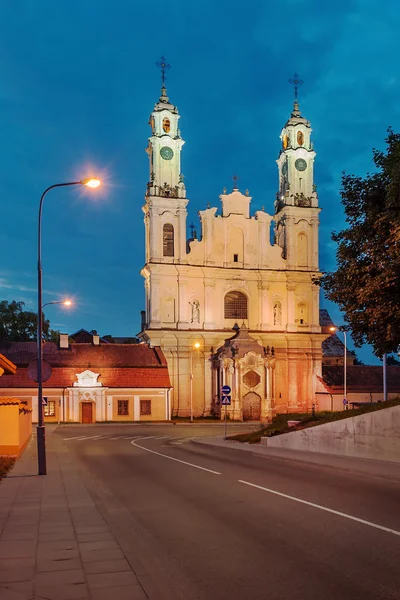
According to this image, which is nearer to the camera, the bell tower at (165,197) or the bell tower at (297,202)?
the bell tower at (165,197)

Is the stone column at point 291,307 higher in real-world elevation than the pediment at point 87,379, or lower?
higher

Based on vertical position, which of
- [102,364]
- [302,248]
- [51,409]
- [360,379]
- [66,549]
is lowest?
[51,409]

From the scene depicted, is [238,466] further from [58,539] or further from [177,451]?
[58,539]

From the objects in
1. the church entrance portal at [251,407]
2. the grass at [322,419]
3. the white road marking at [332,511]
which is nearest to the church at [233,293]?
the church entrance portal at [251,407]

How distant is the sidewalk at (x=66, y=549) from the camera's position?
688cm

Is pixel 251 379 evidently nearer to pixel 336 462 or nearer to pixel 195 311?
pixel 195 311

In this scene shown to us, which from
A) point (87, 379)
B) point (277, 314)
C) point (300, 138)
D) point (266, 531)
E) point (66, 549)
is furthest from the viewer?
point (300, 138)

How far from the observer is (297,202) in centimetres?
7388

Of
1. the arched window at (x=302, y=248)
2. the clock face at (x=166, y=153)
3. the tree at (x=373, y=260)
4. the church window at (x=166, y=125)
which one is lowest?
the tree at (x=373, y=260)

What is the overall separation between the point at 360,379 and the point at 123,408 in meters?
26.9

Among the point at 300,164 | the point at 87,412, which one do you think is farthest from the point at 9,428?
the point at 300,164

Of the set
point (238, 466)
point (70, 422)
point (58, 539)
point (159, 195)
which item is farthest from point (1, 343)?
point (58, 539)

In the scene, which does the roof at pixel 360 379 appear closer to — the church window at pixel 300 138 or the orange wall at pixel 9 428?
the church window at pixel 300 138

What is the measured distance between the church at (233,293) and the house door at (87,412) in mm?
9290
